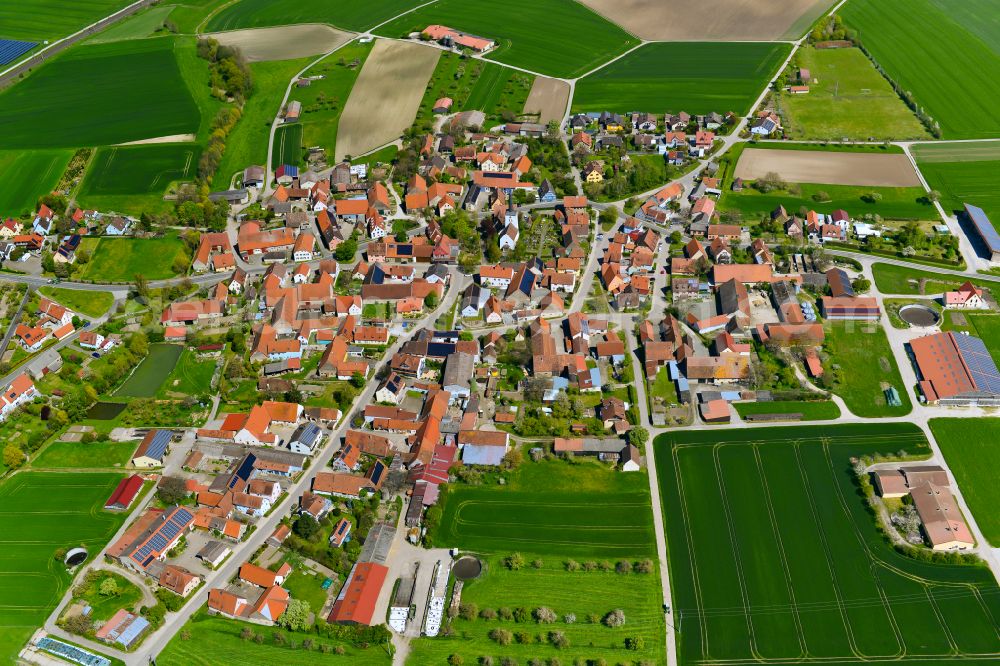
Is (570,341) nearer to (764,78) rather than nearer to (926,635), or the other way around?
(926,635)

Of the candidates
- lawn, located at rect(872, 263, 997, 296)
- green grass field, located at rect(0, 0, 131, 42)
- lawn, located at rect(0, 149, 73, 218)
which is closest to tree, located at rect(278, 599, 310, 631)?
lawn, located at rect(872, 263, 997, 296)

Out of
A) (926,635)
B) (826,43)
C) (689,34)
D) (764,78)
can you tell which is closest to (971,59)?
(826,43)

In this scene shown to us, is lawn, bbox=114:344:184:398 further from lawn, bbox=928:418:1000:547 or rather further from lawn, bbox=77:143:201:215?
lawn, bbox=928:418:1000:547

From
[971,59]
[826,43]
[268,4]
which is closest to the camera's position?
[971,59]

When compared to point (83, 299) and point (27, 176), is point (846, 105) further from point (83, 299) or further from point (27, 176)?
point (27, 176)

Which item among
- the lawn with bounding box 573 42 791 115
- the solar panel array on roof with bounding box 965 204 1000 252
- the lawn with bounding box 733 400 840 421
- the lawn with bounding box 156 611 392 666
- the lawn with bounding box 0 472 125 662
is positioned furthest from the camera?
the lawn with bounding box 573 42 791 115

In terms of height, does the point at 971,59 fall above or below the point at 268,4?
below
